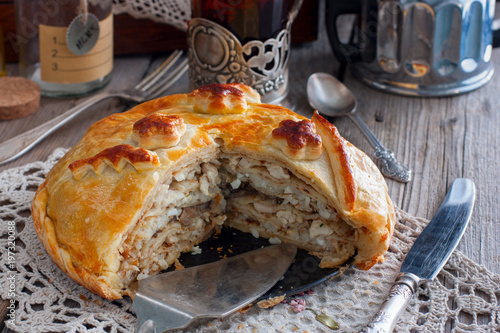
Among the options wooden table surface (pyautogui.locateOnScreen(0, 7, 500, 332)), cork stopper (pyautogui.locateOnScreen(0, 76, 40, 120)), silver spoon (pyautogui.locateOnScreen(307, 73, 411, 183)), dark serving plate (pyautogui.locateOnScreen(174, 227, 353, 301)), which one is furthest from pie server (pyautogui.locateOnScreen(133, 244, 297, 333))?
cork stopper (pyautogui.locateOnScreen(0, 76, 40, 120))

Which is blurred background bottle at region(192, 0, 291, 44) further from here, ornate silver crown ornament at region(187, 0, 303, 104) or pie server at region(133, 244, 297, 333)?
pie server at region(133, 244, 297, 333)

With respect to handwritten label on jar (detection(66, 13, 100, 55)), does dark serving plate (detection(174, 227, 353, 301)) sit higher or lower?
lower

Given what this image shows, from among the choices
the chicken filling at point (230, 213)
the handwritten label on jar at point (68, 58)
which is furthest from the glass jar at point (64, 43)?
the chicken filling at point (230, 213)

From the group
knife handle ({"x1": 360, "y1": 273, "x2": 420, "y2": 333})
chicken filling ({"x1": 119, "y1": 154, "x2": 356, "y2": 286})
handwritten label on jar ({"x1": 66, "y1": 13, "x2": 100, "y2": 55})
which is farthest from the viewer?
handwritten label on jar ({"x1": 66, "y1": 13, "x2": 100, "y2": 55})

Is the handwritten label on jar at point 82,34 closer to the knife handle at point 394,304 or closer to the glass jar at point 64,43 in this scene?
the glass jar at point 64,43

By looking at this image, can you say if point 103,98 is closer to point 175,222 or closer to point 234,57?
point 234,57
